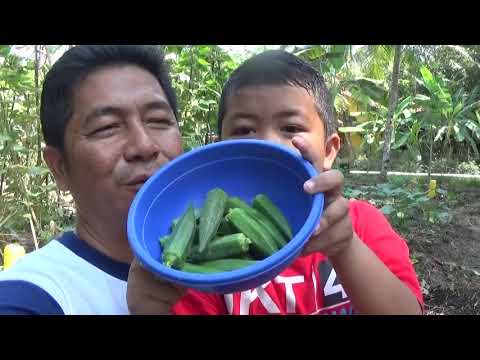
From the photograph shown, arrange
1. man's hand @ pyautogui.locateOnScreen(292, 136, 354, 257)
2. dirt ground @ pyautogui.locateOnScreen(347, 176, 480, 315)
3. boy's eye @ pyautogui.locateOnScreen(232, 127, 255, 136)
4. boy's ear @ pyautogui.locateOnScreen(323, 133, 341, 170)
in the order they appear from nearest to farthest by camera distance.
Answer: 1. man's hand @ pyautogui.locateOnScreen(292, 136, 354, 257)
2. boy's eye @ pyautogui.locateOnScreen(232, 127, 255, 136)
3. boy's ear @ pyautogui.locateOnScreen(323, 133, 341, 170)
4. dirt ground @ pyautogui.locateOnScreen(347, 176, 480, 315)

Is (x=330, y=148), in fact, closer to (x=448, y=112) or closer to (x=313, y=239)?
(x=313, y=239)

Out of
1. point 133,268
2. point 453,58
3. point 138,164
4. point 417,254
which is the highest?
point 453,58

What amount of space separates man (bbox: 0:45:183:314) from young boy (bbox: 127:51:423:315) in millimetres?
243

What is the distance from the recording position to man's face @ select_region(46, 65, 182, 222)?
128 centimetres

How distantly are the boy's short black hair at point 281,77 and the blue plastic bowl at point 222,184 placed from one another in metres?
0.36

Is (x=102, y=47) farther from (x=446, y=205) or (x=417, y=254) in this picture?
(x=446, y=205)

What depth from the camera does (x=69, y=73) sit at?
1.36 m

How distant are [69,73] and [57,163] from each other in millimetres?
282

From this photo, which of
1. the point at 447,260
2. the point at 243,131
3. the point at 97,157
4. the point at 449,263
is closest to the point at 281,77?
the point at 243,131

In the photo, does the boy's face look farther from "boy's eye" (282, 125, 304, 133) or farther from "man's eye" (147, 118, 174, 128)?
"man's eye" (147, 118, 174, 128)

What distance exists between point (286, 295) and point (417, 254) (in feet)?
13.4

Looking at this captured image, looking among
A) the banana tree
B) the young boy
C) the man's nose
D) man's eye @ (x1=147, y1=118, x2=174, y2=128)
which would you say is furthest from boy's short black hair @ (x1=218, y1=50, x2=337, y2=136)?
the banana tree

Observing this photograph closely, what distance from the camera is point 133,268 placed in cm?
106
